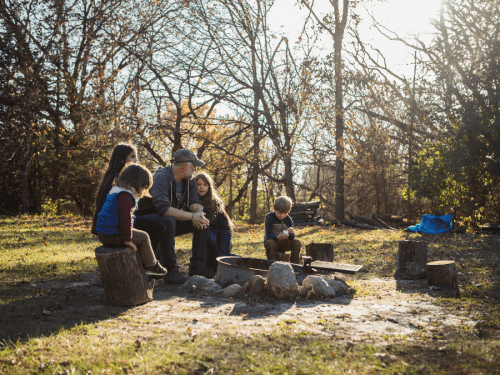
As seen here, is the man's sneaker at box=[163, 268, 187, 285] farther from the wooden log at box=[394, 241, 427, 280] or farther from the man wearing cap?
the wooden log at box=[394, 241, 427, 280]

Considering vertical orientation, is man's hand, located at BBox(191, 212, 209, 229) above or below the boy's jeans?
above

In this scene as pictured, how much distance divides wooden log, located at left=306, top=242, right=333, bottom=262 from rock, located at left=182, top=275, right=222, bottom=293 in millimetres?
2488

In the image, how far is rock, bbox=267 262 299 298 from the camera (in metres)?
4.91

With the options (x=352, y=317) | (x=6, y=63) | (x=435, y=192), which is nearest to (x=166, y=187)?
(x=352, y=317)

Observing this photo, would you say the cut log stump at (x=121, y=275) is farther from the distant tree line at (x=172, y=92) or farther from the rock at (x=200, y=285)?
the distant tree line at (x=172, y=92)

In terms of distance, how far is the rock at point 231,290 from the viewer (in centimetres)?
504

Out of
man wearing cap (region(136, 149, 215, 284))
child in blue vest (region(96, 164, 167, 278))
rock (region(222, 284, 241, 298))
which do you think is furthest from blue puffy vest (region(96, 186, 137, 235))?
rock (region(222, 284, 241, 298))

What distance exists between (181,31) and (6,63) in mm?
8198

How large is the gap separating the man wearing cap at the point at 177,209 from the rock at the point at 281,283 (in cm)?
126

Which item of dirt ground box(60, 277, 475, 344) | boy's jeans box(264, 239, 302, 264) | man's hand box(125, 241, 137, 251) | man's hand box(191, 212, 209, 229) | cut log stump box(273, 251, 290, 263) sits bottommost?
dirt ground box(60, 277, 475, 344)

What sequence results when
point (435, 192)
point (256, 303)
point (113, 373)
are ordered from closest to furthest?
point (113, 373) → point (256, 303) → point (435, 192)

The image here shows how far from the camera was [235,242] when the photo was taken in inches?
467

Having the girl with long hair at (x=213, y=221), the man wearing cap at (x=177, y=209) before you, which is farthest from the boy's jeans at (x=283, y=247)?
the man wearing cap at (x=177, y=209)

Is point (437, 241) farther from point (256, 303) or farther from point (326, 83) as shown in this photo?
point (326, 83)
